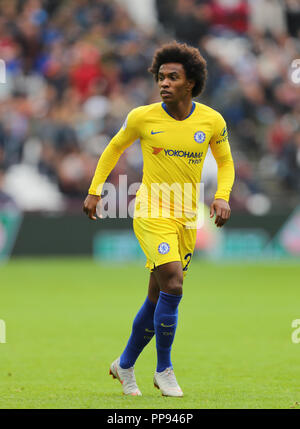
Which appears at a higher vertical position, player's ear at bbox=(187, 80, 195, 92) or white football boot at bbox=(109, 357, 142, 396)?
player's ear at bbox=(187, 80, 195, 92)

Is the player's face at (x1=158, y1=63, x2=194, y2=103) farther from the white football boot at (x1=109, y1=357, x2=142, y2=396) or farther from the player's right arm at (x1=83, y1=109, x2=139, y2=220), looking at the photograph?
the white football boot at (x1=109, y1=357, x2=142, y2=396)

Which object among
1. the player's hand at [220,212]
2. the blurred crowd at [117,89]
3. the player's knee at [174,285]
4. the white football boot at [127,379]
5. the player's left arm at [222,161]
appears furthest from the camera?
the blurred crowd at [117,89]

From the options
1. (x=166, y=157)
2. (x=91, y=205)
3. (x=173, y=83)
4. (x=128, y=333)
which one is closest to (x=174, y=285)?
(x=91, y=205)

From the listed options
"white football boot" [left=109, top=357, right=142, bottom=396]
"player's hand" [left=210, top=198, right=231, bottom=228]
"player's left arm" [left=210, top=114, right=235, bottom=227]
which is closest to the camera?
"player's hand" [left=210, top=198, right=231, bottom=228]

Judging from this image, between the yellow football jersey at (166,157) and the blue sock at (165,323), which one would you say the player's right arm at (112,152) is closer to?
the yellow football jersey at (166,157)

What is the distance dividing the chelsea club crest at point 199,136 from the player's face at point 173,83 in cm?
30

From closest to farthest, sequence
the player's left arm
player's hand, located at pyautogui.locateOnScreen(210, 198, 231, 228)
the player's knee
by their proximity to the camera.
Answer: the player's knee < player's hand, located at pyautogui.locateOnScreen(210, 198, 231, 228) < the player's left arm

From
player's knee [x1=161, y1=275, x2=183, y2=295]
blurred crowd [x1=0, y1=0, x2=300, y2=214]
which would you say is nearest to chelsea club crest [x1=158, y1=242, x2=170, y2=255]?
player's knee [x1=161, y1=275, x2=183, y2=295]

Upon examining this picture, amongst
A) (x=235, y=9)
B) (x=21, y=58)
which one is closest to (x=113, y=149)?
(x=21, y=58)

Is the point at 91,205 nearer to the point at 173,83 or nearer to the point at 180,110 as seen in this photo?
the point at 180,110

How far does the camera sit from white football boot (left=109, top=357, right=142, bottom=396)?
6731mm

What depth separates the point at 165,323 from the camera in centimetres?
661

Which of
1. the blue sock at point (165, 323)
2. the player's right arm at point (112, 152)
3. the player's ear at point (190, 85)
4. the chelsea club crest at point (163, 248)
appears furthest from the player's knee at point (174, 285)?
the player's ear at point (190, 85)

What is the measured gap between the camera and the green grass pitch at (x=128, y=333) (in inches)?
259
